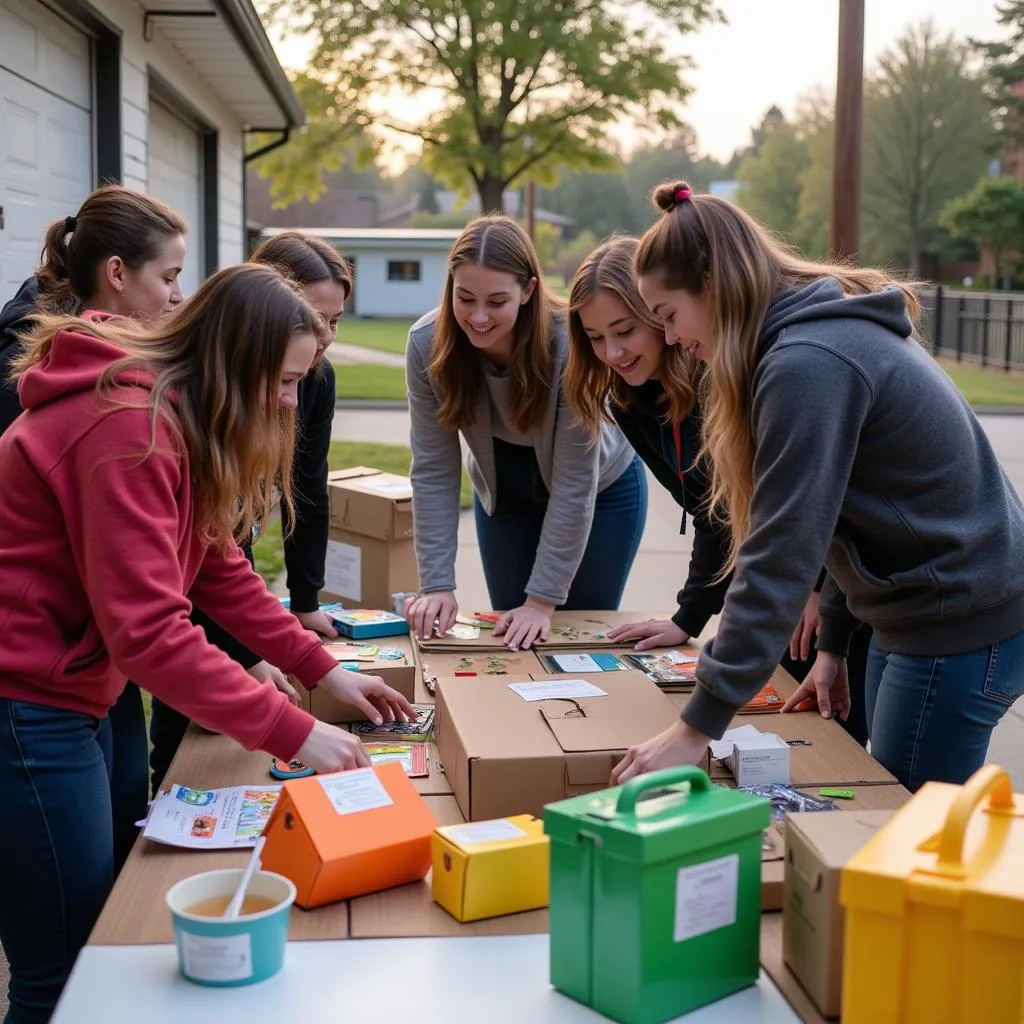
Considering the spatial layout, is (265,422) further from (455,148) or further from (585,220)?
(585,220)

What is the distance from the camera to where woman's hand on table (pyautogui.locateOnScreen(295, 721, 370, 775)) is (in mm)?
1855

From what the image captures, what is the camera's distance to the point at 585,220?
8331cm

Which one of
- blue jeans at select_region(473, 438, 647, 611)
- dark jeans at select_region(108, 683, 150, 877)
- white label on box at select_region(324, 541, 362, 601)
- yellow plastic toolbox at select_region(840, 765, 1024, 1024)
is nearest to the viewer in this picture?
yellow plastic toolbox at select_region(840, 765, 1024, 1024)

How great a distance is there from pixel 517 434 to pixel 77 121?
391 cm

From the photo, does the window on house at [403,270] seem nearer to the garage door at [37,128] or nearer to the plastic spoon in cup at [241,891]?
the garage door at [37,128]

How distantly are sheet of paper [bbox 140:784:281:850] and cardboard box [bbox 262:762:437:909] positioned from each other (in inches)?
5.9

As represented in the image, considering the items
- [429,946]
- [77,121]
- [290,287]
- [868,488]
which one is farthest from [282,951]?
[77,121]

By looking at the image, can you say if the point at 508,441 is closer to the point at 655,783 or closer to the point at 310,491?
the point at 310,491

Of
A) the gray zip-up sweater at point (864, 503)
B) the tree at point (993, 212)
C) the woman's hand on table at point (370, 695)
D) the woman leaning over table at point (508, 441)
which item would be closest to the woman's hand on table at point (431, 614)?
the woman leaning over table at point (508, 441)

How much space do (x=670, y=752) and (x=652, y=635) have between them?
3.69 feet

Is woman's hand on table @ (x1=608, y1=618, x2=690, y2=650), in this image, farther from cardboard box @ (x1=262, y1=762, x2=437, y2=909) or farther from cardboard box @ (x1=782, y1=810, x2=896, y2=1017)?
cardboard box @ (x1=782, y1=810, x2=896, y2=1017)

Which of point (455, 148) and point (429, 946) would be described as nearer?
point (429, 946)

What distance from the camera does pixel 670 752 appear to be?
1780 millimetres

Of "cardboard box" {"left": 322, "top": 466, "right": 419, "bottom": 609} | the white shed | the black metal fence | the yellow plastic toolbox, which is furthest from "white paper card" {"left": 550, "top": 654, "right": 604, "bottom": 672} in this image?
the white shed
